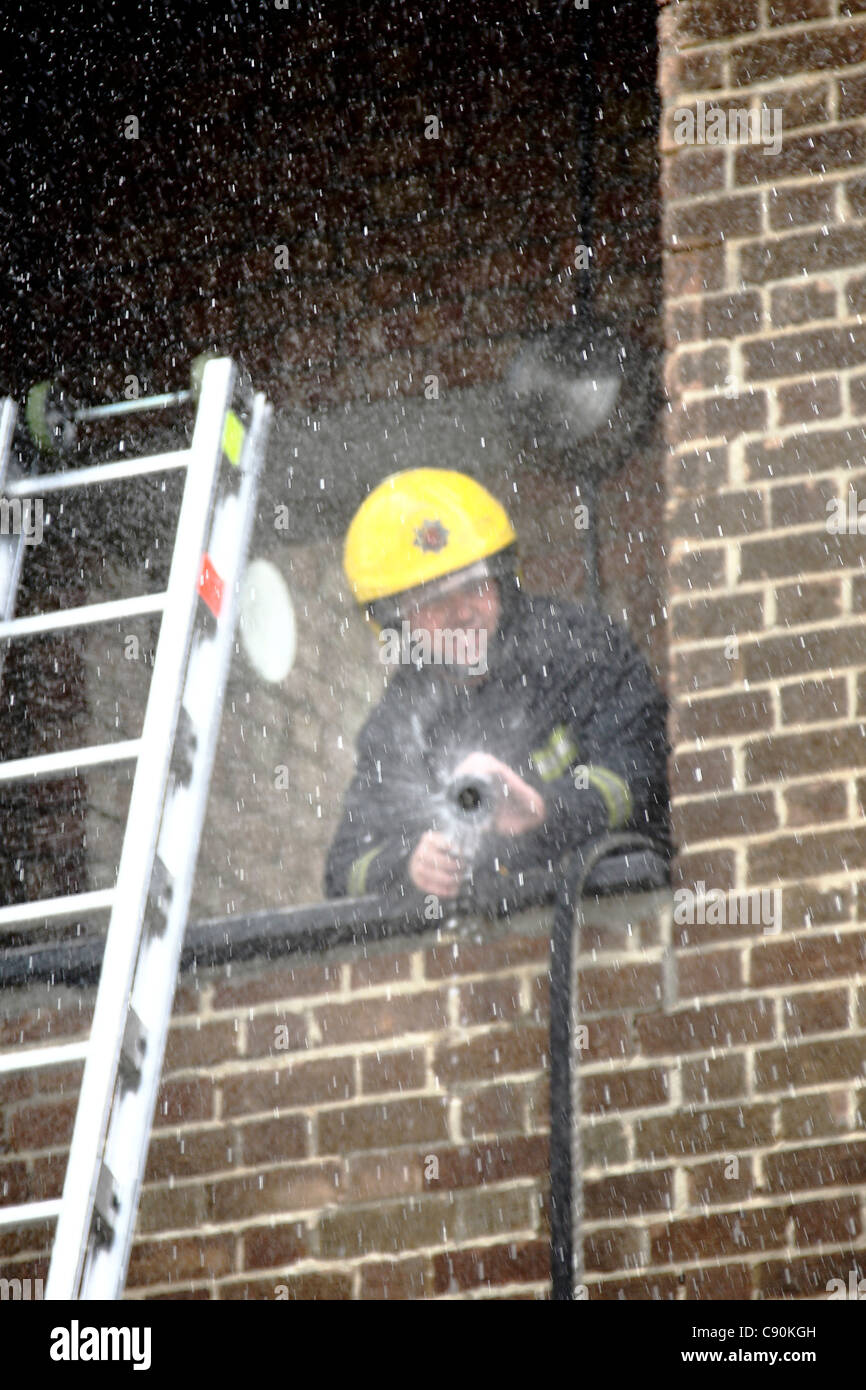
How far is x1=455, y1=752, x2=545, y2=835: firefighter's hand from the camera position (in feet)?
11.5

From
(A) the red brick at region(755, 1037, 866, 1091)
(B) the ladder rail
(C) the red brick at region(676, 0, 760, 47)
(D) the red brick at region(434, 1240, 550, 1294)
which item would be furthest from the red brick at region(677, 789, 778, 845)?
(C) the red brick at region(676, 0, 760, 47)

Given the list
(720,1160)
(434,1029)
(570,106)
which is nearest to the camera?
(720,1160)

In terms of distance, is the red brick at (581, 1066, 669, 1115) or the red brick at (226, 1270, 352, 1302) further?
the red brick at (226, 1270, 352, 1302)

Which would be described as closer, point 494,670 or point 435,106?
point 494,670

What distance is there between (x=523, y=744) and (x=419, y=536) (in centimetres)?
59

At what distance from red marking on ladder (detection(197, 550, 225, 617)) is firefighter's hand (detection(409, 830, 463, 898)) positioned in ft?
2.26

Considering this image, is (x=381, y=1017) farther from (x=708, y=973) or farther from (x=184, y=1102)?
(x=708, y=973)

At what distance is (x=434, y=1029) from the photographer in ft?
10.9

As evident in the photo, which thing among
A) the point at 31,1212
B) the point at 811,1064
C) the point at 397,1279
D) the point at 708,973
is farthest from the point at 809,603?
the point at 31,1212

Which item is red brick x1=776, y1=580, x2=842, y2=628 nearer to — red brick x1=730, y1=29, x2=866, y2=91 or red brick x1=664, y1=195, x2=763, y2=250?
red brick x1=664, y1=195, x2=763, y2=250

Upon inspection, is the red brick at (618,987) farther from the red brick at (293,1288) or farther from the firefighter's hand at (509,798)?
the red brick at (293,1288)

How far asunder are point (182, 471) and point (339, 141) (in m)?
1.11

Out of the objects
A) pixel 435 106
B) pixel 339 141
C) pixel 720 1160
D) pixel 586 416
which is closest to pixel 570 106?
pixel 435 106

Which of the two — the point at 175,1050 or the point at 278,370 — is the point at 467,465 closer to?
the point at 278,370
